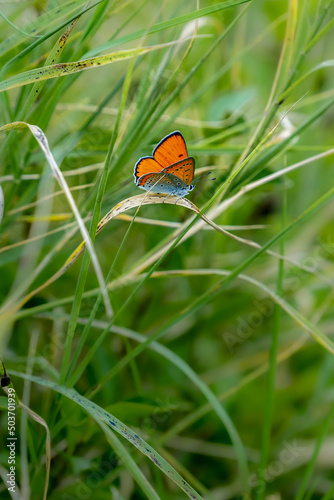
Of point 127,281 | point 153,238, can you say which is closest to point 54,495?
point 127,281

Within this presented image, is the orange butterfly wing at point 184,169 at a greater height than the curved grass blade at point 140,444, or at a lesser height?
greater

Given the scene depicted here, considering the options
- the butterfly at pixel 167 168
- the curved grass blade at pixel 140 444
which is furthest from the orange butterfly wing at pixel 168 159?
the curved grass blade at pixel 140 444

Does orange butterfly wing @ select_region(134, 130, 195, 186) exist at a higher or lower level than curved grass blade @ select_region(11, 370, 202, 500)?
higher

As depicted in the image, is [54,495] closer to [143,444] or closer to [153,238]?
[143,444]

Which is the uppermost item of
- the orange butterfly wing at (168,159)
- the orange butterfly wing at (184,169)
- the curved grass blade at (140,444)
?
the orange butterfly wing at (168,159)

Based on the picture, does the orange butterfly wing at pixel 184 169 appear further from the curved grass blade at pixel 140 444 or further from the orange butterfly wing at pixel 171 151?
the curved grass blade at pixel 140 444

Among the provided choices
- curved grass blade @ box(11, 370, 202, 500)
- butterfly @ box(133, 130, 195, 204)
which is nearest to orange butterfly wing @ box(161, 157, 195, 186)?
butterfly @ box(133, 130, 195, 204)

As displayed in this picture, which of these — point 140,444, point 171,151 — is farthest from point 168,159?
point 140,444

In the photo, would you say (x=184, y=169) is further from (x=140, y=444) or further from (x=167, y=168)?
(x=140, y=444)

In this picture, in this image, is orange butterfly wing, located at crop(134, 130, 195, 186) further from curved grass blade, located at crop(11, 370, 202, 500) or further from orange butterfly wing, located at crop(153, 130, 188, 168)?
curved grass blade, located at crop(11, 370, 202, 500)
